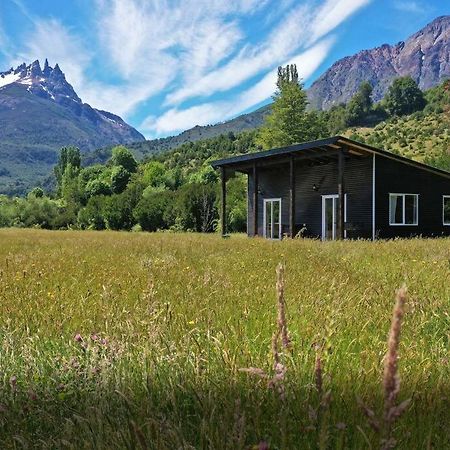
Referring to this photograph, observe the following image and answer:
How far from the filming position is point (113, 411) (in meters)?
2.00

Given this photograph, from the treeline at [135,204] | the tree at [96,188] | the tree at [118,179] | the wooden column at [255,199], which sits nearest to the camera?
the wooden column at [255,199]

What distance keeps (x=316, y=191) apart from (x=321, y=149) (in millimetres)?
3872

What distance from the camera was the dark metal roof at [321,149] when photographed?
62.2 feet

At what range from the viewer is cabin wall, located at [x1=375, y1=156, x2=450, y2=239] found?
21.4m

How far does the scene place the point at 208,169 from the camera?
58.4 m

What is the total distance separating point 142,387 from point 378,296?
2.82 m

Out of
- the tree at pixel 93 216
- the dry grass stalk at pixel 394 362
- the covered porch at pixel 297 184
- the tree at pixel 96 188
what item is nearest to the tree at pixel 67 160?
the tree at pixel 96 188

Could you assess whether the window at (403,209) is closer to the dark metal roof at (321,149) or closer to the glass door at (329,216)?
the dark metal roof at (321,149)

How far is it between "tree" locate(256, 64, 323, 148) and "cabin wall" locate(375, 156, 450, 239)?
24.4 m

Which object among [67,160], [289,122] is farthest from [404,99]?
[67,160]

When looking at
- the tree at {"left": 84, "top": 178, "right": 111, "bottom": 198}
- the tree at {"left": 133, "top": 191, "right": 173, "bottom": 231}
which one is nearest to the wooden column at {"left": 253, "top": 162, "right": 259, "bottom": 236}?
the tree at {"left": 133, "top": 191, "right": 173, "bottom": 231}

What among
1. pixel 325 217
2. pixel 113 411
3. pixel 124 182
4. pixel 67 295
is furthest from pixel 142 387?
pixel 124 182

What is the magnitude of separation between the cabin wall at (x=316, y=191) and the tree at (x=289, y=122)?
19667 mm

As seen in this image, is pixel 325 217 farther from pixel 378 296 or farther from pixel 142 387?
pixel 142 387
